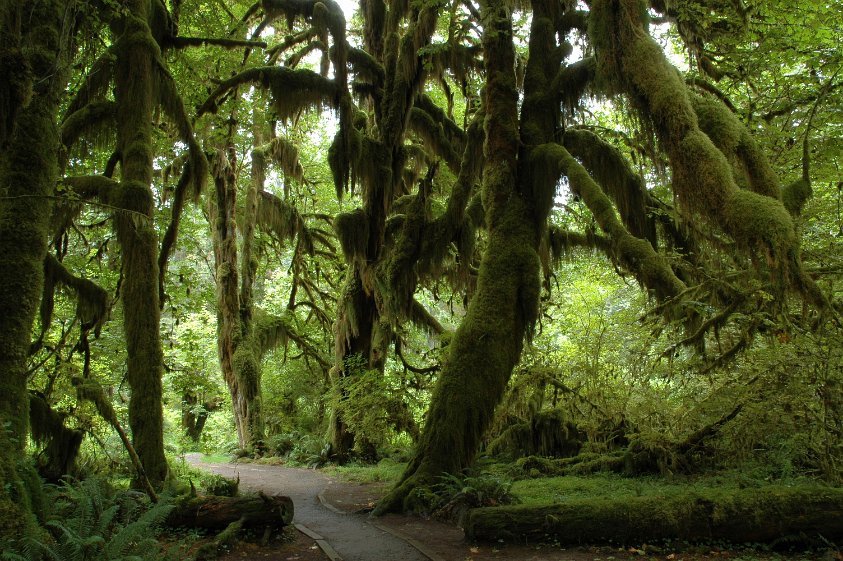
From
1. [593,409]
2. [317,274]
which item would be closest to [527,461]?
[593,409]

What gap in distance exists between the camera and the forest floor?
19.5 feet

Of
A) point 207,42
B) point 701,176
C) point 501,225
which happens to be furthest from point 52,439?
point 701,176

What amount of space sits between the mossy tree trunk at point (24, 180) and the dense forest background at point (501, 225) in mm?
24

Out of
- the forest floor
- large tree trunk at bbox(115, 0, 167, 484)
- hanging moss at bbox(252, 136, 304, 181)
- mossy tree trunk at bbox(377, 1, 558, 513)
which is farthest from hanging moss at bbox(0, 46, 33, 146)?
hanging moss at bbox(252, 136, 304, 181)

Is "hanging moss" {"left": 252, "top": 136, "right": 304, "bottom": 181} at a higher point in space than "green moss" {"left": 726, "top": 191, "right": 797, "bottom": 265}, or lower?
higher

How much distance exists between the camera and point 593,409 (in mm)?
11078

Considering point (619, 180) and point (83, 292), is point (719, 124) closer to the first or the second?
point (619, 180)

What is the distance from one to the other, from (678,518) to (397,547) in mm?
3233

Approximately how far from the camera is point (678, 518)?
626 cm

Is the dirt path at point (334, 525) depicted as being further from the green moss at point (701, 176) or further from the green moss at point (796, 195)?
the green moss at point (796, 195)

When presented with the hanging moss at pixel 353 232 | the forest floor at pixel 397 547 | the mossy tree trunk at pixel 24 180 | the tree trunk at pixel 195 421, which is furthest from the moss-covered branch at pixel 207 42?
the tree trunk at pixel 195 421

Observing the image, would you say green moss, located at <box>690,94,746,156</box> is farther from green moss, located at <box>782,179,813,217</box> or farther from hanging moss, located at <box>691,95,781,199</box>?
green moss, located at <box>782,179,813,217</box>

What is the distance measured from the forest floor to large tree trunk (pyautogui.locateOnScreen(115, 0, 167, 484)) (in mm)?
2307

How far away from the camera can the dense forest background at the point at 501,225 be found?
6082 millimetres
